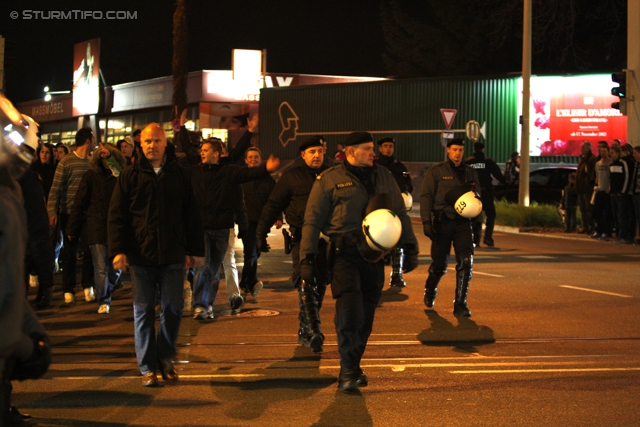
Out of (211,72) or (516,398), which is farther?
(211,72)

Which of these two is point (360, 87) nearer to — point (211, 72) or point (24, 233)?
point (211, 72)

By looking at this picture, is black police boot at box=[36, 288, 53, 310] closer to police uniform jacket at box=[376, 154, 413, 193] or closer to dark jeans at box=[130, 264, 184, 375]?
dark jeans at box=[130, 264, 184, 375]

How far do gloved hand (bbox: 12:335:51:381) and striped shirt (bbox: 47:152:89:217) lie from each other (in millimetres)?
7331

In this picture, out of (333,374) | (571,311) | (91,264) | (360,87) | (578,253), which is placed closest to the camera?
(333,374)

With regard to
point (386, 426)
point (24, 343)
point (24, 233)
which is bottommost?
point (386, 426)

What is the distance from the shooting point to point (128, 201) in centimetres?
707

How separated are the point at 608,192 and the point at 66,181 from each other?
1169 cm

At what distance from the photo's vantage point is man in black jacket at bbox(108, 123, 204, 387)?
691 centimetres

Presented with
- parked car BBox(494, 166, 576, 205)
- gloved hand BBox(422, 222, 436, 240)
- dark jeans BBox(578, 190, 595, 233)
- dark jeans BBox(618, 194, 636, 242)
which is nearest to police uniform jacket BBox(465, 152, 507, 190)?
dark jeans BBox(618, 194, 636, 242)

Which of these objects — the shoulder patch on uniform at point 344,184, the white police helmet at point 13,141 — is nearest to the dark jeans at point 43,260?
the shoulder patch on uniform at point 344,184

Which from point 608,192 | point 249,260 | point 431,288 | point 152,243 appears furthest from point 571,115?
point 152,243

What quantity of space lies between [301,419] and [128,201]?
7.07 feet

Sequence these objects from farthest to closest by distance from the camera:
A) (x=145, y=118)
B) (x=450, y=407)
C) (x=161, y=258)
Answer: (x=145, y=118), (x=161, y=258), (x=450, y=407)

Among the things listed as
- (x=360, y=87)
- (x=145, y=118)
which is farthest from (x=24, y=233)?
(x=145, y=118)
